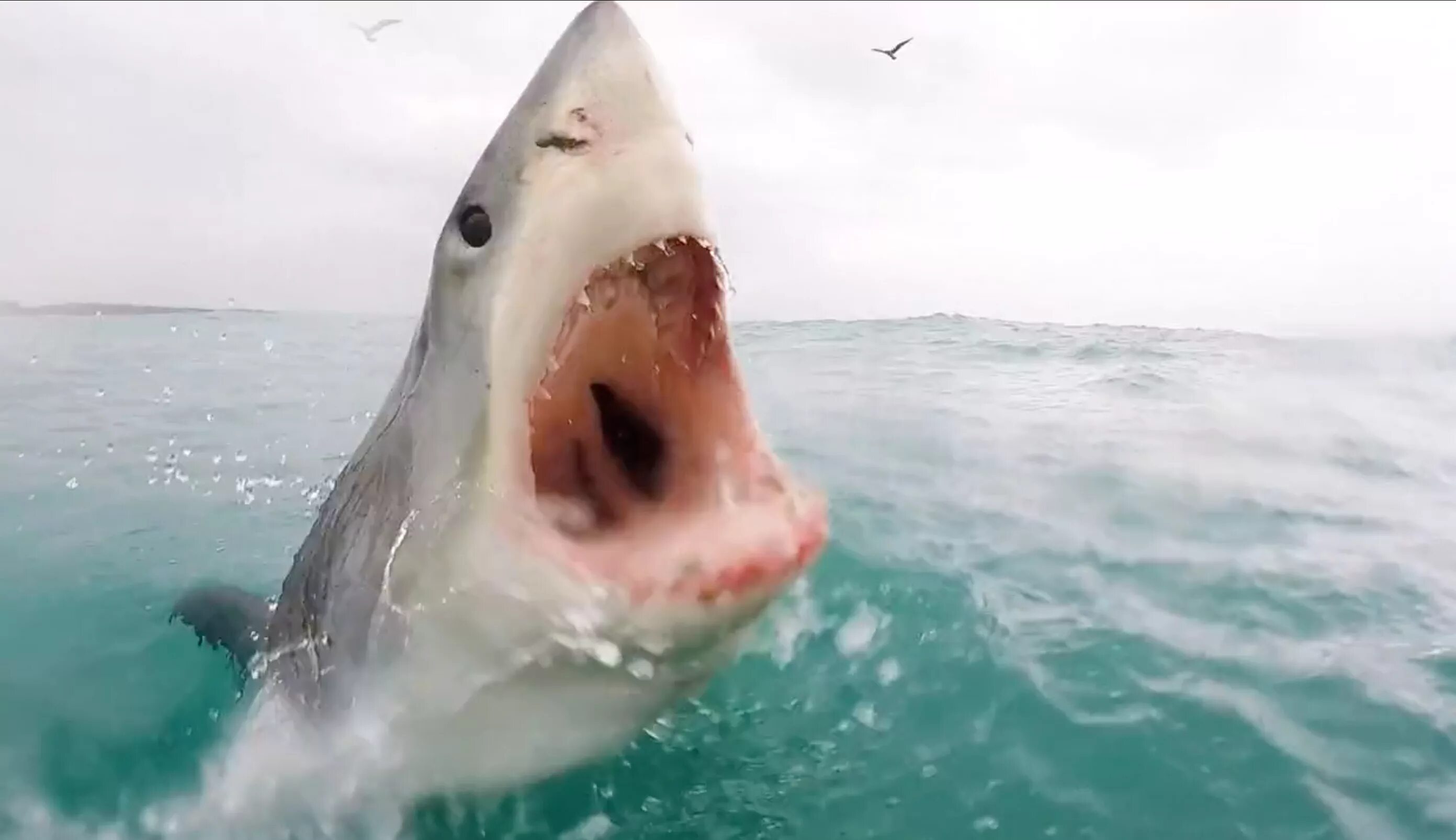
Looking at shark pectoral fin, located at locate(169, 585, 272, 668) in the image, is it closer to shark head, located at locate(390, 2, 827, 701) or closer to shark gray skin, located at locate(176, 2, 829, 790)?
shark gray skin, located at locate(176, 2, 829, 790)

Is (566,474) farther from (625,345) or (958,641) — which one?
(958,641)

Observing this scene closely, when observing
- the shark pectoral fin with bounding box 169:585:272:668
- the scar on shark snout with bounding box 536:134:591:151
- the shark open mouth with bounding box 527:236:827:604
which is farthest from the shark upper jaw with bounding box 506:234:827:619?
the shark pectoral fin with bounding box 169:585:272:668

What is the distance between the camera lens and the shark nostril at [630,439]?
7.12 feet

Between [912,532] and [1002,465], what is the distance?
68.2 inches

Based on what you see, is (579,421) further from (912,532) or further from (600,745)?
(912,532)

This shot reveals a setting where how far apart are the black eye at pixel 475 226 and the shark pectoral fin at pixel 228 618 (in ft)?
4.95

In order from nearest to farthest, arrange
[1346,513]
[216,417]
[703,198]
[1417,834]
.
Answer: [703,198] < [1417,834] < [1346,513] < [216,417]

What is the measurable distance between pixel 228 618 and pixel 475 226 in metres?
1.92

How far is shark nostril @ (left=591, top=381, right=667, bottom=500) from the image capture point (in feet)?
7.12

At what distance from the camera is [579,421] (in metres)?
2.24

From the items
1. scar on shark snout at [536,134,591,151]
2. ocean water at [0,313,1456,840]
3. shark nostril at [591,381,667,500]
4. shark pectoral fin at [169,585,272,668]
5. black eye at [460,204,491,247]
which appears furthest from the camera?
shark pectoral fin at [169,585,272,668]

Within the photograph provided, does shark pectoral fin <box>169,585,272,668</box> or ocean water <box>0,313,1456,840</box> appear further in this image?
shark pectoral fin <box>169,585,272,668</box>

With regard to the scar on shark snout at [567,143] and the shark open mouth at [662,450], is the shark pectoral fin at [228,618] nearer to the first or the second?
the shark open mouth at [662,450]

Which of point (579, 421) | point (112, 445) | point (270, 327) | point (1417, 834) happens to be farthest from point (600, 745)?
point (270, 327)
